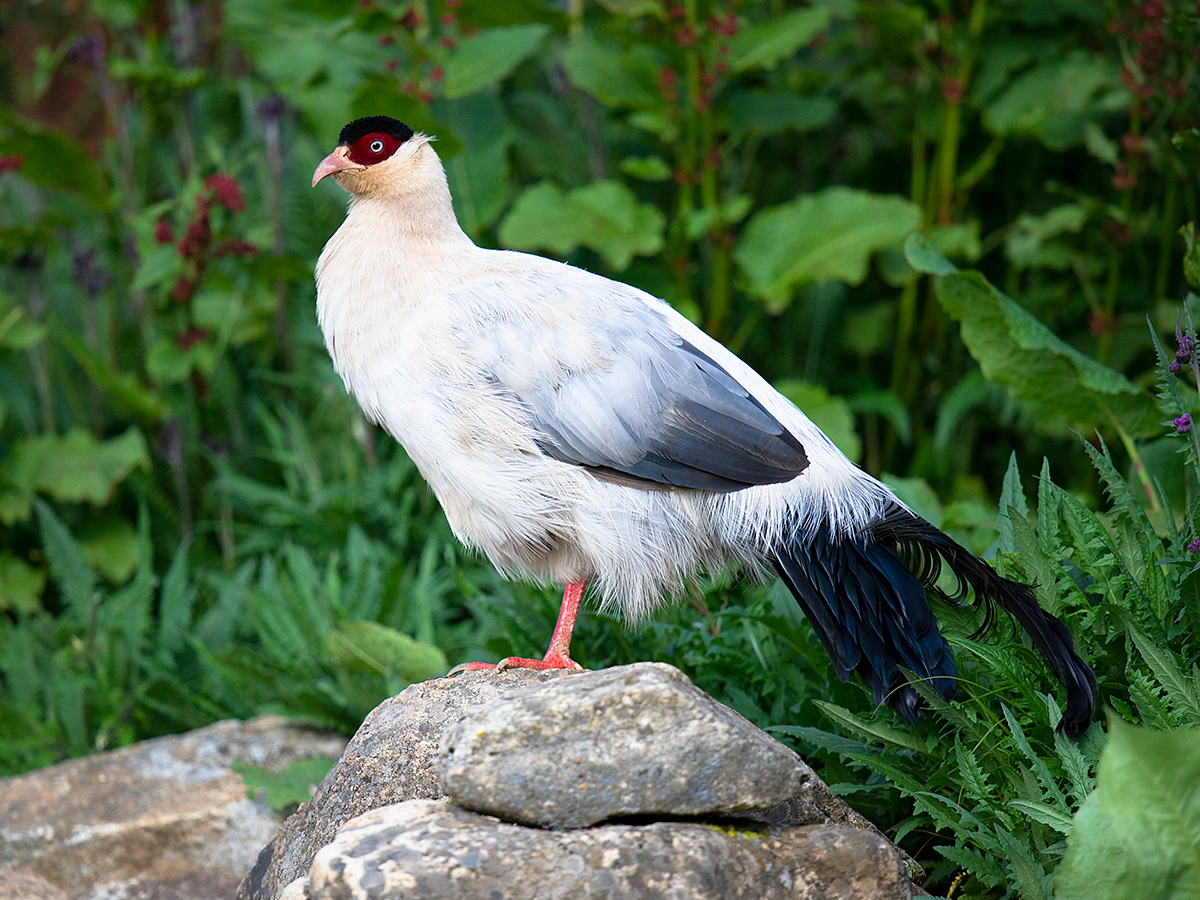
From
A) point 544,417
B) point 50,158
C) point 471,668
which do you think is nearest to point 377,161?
point 544,417

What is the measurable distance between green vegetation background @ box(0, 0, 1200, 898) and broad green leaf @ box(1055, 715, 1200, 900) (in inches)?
38.5

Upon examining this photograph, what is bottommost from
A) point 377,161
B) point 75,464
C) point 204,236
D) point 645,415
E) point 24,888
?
point 24,888

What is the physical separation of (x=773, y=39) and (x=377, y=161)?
2.47m

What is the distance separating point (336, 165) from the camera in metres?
2.97

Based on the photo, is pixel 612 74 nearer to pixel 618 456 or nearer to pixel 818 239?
pixel 818 239

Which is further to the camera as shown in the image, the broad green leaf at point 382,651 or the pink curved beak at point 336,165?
the broad green leaf at point 382,651

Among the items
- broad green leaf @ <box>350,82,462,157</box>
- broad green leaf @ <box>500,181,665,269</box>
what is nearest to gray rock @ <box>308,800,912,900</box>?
broad green leaf @ <box>500,181,665,269</box>

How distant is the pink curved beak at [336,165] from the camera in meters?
2.96

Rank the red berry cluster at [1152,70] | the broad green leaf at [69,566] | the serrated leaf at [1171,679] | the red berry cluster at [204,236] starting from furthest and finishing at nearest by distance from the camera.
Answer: the red berry cluster at [204,236], the broad green leaf at [69,566], the red berry cluster at [1152,70], the serrated leaf at [1171,679]

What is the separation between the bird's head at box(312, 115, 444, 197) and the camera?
2.98 metres

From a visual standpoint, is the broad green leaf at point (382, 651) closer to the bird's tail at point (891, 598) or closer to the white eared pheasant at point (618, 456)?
the white eared pheasant at point (618, 456)

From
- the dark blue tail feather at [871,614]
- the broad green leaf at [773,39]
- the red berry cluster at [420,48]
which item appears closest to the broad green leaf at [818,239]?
the broad green leaf at [773,39]

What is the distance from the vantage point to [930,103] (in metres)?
5.12

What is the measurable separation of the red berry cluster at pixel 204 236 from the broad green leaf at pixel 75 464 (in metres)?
0.70
